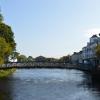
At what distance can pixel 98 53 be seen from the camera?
12112 cm

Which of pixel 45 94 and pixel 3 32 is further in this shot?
pixel 3 32

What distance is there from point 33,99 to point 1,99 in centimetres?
432

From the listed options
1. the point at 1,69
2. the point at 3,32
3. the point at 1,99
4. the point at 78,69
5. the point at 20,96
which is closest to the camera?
the point at 1,99

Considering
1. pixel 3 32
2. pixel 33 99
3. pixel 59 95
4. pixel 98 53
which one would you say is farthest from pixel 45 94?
pixel 98 53

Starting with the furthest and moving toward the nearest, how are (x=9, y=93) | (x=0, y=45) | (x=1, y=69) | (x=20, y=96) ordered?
1. (x=1, y=69)
2. (x=0, y=45)
3. (x=9, y=93)
4. (x=20, y=96)

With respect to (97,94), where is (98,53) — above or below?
above

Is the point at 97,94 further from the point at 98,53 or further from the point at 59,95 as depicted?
the point at 98,53

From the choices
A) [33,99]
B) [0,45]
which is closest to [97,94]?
[33,99]

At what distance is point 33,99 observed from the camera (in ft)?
190

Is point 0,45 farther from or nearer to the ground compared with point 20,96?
Result: farther from the ground

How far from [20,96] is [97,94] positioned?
38.9ft

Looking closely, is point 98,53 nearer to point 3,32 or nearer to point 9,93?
point 3,32

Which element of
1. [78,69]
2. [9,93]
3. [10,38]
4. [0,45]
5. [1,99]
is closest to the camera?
[1,99]

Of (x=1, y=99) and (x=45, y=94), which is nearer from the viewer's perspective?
(x=1, y=99)
